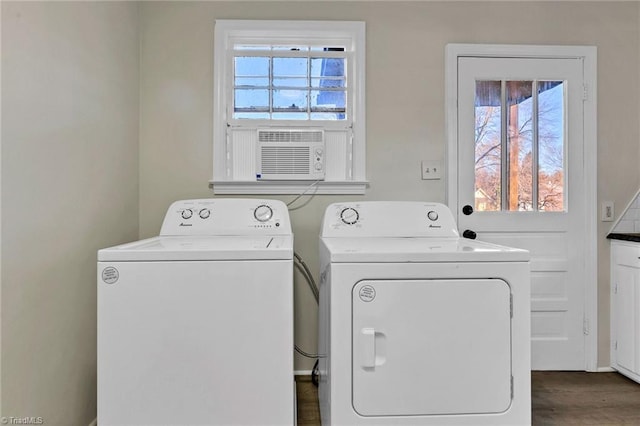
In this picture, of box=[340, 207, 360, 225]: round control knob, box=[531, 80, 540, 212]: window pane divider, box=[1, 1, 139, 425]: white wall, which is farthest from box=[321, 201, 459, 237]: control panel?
box=[1, 1, 139, 425]: white wall

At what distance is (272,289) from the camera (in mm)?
1221

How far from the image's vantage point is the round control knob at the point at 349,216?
6.20 ft

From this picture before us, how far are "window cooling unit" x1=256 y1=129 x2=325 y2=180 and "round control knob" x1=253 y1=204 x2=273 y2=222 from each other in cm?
29

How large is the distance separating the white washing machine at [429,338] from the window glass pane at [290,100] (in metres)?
1.28

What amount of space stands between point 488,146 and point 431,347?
1.48 metres

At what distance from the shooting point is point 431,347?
4.00 ft

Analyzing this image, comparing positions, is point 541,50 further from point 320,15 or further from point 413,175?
point 320,15

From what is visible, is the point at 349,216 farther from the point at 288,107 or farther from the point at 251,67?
the point at 251,67

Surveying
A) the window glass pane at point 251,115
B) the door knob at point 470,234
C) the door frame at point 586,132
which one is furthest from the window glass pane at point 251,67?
the door knob at point 470,234

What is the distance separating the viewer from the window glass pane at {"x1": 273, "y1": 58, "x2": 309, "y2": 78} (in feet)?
7.31

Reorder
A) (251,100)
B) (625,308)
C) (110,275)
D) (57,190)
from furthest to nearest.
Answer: (251,100) → (625,308) → (57,190) → (110,275)

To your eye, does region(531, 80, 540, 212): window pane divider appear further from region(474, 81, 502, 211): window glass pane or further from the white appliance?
the white appliance

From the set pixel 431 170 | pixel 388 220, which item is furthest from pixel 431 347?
pixel 431 170

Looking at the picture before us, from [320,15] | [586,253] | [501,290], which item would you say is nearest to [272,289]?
[501,290]
